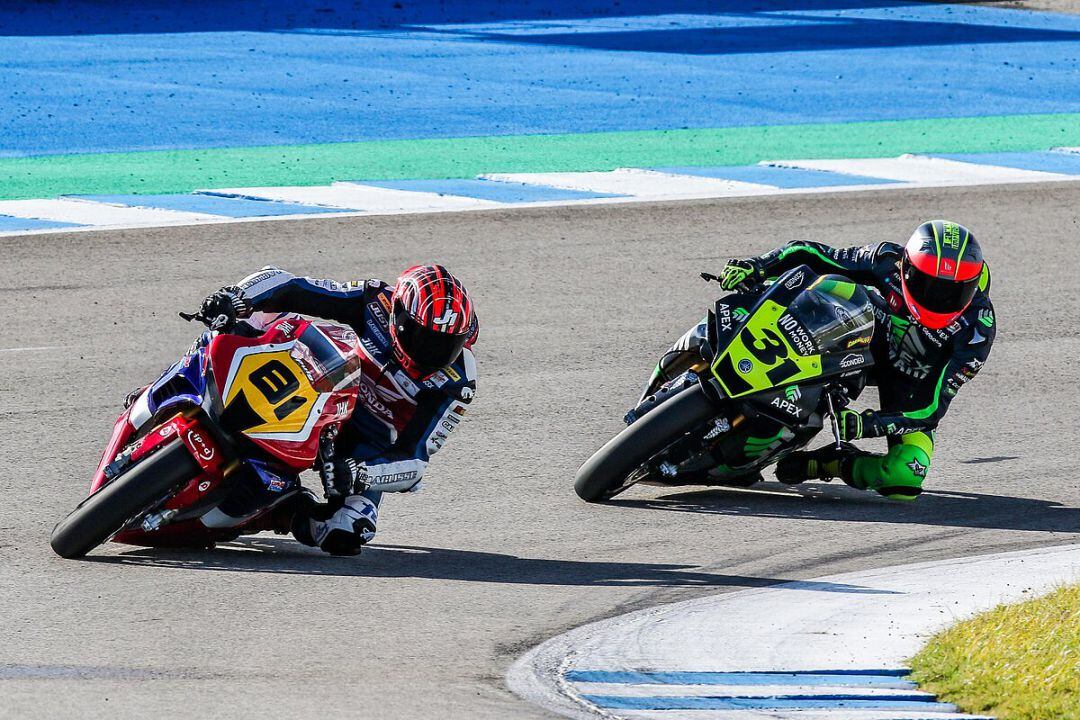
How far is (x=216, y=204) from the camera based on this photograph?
15148 millimetres

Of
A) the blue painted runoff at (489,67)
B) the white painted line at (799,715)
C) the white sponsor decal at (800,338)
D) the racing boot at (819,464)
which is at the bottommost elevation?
the white painted line at (799,715)

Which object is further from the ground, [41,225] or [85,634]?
[41,225]

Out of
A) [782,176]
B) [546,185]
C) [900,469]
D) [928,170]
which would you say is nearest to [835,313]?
[900,469]

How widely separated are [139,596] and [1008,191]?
1200cm

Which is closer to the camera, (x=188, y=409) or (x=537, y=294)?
(x=188, y=409)

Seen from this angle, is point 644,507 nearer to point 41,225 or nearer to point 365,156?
point 41,225

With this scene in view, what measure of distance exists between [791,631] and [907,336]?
2732 millimetres

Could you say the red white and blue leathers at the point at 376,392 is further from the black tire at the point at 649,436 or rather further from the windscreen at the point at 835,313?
the windscreen at the point at 835,313

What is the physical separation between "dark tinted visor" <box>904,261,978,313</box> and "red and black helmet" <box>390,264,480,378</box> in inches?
91.2

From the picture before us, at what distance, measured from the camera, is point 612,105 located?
21172mm

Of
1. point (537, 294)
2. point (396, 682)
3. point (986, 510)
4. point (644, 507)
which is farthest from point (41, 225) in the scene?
point (396, 682)

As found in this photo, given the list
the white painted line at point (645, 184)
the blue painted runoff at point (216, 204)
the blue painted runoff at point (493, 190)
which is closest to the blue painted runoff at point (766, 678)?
the blue painted runoff at point (216, 204)

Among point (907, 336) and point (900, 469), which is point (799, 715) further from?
point (907, 336)

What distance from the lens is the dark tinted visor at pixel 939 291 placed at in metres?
8.55
